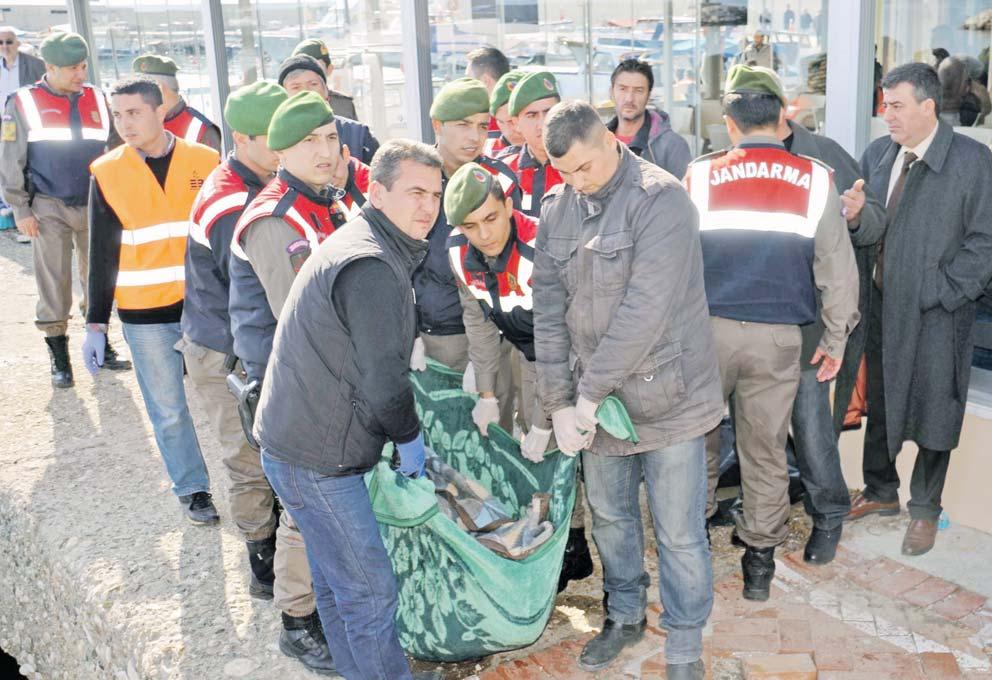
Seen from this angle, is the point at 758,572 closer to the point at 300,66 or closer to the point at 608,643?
the point at 608,643

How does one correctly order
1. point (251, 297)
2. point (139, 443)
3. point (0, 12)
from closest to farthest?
point (251, 297) < point (139, 443) < point (0, 12)

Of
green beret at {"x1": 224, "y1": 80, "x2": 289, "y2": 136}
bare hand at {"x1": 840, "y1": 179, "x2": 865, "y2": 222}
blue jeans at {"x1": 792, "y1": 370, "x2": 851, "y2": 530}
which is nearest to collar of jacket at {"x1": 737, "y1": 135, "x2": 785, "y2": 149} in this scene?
bare hand at {"x1": 840, "y1": 179, "x2": 865, "y2": 222}

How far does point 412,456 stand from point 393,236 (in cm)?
66

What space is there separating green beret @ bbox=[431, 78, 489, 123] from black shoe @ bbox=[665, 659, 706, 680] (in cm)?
227

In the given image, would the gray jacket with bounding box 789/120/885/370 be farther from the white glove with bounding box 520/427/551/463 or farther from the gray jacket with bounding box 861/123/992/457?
the white glove with bounding box 520/427/551/463

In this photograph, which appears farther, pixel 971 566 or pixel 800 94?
pixel 800 94

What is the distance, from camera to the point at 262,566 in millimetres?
4082

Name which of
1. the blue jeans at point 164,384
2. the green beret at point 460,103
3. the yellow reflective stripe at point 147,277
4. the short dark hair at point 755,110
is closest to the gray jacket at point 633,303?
the short dark hair at point 755,110

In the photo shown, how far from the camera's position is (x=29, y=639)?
527 centimetres

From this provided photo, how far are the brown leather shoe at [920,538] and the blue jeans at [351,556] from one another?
7.27 ft

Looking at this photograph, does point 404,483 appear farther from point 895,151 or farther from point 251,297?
point 895,151

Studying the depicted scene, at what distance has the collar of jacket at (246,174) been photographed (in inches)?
146

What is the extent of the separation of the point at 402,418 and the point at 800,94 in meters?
3.04

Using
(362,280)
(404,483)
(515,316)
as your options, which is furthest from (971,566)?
(362,280)
